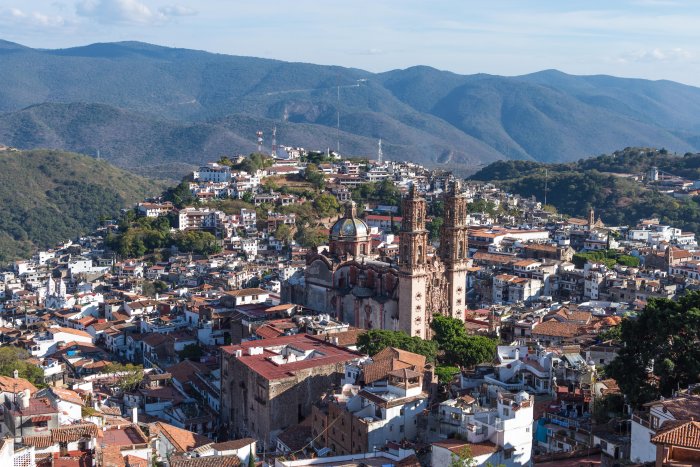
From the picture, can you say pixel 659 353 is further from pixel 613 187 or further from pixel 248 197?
pixel 613 187

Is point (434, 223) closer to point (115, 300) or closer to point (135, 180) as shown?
point (115, 300)

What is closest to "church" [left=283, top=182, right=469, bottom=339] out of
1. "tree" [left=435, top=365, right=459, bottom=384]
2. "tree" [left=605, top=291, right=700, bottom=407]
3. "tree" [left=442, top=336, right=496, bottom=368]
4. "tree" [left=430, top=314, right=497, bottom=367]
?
"tree" [left=430, top=314, right=497, bottom=367]

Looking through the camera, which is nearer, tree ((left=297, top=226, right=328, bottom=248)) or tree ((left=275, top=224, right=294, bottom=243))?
tree ((left=297, top=226, right=328, bottom=248))

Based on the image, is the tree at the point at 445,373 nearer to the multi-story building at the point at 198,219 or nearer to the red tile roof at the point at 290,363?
the red tile roof at the point at 290,363

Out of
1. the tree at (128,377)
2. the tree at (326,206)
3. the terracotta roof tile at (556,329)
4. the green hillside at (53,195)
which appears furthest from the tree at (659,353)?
the green hillside at (53,195)

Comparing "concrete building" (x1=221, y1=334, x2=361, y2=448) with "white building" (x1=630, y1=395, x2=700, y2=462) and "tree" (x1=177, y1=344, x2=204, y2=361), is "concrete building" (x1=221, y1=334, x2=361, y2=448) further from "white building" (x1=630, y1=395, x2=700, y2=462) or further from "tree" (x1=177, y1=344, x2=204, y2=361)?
"white building" (x1=630, y1=395, x2=700, y2=462)
